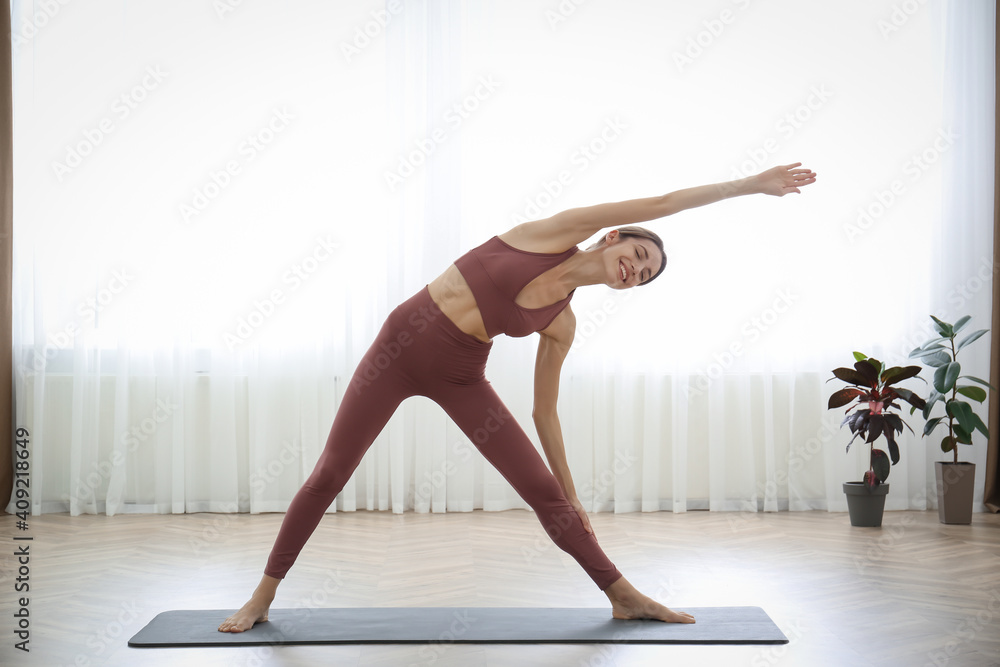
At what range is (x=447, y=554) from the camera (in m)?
3.12

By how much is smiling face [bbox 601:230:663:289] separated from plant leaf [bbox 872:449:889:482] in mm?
2278

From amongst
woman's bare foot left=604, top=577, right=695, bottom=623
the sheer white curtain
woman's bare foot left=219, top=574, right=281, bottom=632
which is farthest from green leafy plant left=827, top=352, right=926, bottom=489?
woman's bare foot left=219, top=574, right=281, bottom=632

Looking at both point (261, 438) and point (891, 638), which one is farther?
point (261, 438)

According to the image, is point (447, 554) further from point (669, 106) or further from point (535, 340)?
point (669, 106)

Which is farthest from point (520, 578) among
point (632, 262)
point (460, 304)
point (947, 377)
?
point (947, 377)

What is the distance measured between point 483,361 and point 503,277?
0.26m

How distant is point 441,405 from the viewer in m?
2.14

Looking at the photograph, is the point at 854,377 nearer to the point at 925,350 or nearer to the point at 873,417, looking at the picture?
the point at 873,417

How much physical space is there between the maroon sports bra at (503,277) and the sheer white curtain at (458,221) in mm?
2008

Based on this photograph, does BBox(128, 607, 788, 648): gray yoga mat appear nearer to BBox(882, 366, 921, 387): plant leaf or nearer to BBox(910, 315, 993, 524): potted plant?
BBox(882, 366, 921, 387): plant leaf

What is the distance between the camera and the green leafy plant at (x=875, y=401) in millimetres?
3676

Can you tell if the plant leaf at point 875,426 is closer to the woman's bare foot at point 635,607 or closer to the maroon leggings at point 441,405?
the woman's bare foot at point 635,607

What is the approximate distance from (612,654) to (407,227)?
9.05 feet

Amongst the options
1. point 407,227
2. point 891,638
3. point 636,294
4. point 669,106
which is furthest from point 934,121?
point 891,638
